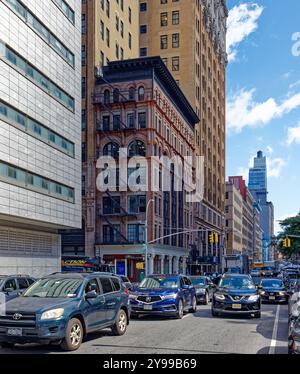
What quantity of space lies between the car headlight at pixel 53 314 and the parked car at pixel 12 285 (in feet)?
17.9

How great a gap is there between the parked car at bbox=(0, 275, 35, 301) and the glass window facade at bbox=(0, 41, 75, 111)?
18425mm

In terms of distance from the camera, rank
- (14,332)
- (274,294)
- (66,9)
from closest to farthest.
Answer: (14,332) < (274,294) < (66,9)

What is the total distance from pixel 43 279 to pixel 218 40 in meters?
108

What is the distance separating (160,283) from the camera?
2031 cm

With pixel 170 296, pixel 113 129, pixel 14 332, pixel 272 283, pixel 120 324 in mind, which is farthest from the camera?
pixel 113 129

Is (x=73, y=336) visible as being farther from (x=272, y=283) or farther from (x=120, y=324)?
(x=272, y=283)

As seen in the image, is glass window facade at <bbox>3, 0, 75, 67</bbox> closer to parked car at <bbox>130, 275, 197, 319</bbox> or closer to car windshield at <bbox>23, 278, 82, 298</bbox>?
parked car at <bbox>130, 275, 197, 319</bbox>

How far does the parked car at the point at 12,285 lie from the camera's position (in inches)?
672

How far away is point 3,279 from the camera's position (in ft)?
58.3

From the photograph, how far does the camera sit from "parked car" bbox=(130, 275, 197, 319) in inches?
741

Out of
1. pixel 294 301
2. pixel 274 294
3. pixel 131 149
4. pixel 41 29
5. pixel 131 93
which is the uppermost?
pixel 131 93

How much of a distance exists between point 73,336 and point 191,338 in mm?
3673

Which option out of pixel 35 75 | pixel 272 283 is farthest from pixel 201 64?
pixel 272 283
